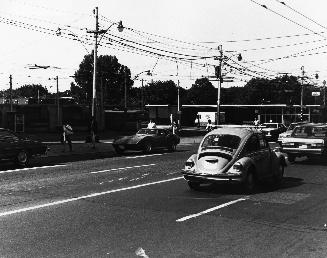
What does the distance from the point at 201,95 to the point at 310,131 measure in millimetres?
110039

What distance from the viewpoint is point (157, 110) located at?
8481 centimetres

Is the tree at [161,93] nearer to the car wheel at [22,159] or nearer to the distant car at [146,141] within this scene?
the distant car at [146,141]

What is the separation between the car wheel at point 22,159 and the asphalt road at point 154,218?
372 centimetres

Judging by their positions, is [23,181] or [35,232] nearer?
Result: [35,232]

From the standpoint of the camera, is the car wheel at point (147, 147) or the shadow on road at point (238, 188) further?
the car wheel at point (147, 147)

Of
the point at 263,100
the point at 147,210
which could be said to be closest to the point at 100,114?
the point at 147,210

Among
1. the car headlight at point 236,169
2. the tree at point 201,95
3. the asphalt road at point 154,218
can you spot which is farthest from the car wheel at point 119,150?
the tree at point 201,95

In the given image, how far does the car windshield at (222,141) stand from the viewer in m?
12.1

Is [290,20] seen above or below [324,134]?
above

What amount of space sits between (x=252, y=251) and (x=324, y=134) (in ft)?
48.3

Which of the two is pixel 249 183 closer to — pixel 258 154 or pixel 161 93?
pixel 258 154

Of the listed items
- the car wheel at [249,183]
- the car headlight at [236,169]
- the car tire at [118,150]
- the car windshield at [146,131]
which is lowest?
the car tire at [118,150]

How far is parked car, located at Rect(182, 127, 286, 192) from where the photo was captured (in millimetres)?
11531

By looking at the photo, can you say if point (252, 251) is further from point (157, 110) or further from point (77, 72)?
point (77, 72)
